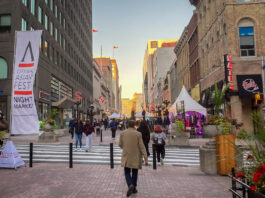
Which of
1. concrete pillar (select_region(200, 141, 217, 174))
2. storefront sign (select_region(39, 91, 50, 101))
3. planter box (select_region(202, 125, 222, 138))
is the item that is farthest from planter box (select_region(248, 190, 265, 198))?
storefront sign (select_region(39, 91, 50, 101))

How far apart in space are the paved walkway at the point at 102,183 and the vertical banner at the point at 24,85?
169 centimetres

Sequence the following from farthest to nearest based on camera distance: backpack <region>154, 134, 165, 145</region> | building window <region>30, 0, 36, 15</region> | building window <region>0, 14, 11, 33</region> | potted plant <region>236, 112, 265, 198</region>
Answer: building window <region>30, 0, 36, 15</region> → building window <region>0, 14, 11, 33</region> → backpack <region>154, 134, 165, 145</region> → potted plant <region>236, 112, 265, 198</region>

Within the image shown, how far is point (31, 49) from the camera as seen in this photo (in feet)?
31.6

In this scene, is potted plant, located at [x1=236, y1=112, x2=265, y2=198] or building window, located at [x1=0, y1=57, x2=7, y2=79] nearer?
potted plant, located at [x1=236, y1=112, x2=265, y2=198]

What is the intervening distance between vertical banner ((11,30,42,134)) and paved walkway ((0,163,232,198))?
A: 1693 mm

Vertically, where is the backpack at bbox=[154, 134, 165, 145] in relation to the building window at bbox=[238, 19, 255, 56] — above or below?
below

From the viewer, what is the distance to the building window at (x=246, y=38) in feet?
74.8

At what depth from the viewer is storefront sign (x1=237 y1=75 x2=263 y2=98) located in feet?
71.8

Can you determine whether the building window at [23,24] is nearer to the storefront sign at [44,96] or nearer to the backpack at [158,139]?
the storefront sign at [44,96]

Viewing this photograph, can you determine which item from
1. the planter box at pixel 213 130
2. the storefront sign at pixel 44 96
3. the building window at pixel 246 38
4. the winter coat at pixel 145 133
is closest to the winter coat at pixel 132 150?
the planter box at pixel 213 130

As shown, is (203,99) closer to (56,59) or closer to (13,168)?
(56,59)

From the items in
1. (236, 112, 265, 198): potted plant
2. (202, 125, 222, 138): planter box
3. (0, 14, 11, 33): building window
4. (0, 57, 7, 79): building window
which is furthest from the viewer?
(0, 14, 11, 33): building window

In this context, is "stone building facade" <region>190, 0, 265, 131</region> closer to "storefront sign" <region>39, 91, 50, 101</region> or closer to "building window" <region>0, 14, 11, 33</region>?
"storefront sign" <region>39, 91, 50, 101</region>

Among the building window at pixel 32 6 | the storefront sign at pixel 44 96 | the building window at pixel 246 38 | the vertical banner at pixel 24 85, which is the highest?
the building window at pixel 32 6
